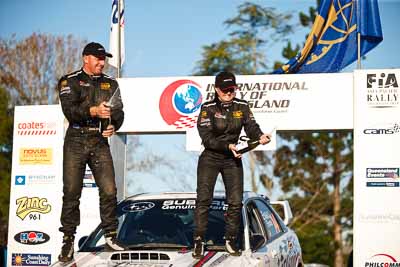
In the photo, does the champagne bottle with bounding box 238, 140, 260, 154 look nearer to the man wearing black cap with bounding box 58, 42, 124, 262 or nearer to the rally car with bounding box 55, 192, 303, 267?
the rally car with bounding box 55, 192, 303, 267

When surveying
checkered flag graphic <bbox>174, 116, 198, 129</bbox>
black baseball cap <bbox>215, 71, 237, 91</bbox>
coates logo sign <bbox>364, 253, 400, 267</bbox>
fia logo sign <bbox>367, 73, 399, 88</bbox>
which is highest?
fia logo sign <bbox>367, 73, 399, 88</bbox>

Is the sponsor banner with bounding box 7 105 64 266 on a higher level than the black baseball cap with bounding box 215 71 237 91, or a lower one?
lower

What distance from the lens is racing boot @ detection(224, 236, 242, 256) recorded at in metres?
7.29

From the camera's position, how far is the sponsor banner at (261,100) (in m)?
11.5

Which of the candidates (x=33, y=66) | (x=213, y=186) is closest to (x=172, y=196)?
(x=213, y=186)

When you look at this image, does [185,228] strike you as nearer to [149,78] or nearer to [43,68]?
[149,78]

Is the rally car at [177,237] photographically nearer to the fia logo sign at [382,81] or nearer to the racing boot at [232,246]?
the racing boot at [232,246]

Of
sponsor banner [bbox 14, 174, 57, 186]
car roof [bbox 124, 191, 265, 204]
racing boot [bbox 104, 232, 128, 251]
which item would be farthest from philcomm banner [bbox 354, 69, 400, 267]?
sponsor banner [bbox 14, 174, 57, 186]

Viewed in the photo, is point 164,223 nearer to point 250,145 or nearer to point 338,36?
point 250,145

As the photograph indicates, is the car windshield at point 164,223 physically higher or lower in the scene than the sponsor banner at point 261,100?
lower

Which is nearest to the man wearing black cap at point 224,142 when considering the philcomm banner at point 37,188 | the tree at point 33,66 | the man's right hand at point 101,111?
the man's right hand at point 101,111

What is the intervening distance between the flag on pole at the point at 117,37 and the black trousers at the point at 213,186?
18.9 feet

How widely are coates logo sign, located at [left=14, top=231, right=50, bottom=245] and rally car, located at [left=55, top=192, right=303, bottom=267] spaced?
4649 millimetres

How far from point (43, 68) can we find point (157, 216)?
71.0ft
